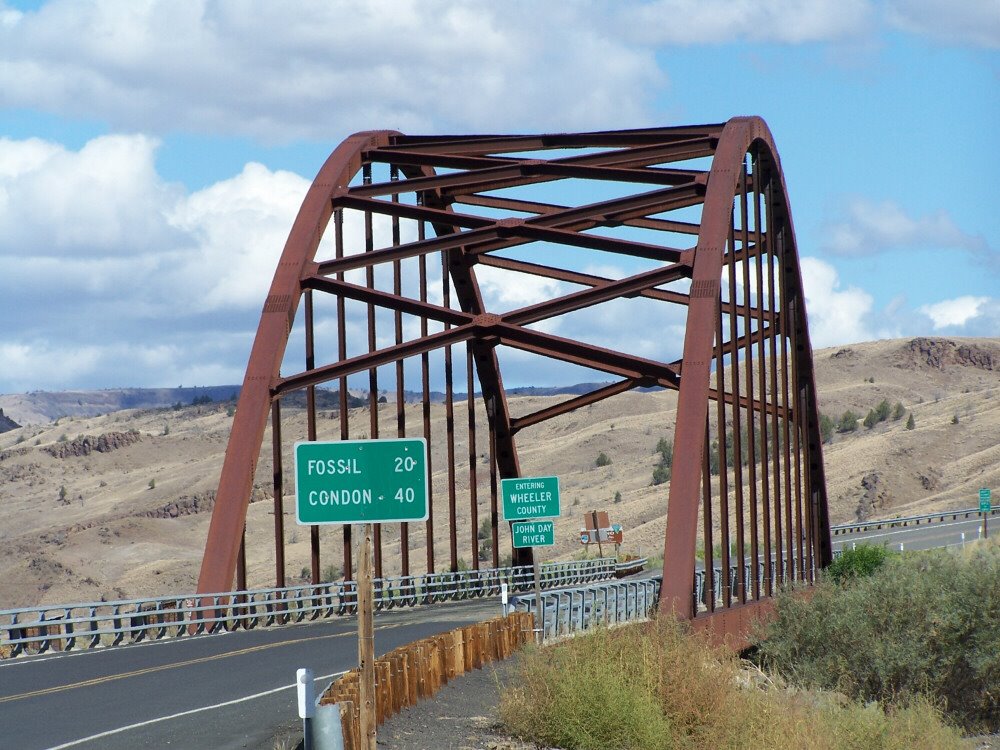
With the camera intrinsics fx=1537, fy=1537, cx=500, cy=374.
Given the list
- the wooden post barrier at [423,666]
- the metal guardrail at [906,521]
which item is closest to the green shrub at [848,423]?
the metal guardrail at [906,521]

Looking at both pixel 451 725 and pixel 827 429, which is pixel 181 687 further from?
pixel 827 429

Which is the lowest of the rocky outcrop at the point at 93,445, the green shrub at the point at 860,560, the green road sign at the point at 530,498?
the green shrub at the point at 860,560

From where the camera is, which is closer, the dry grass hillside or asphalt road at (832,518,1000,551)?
asphalt road at (832,518,1000,551)

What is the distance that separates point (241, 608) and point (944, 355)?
137 meters

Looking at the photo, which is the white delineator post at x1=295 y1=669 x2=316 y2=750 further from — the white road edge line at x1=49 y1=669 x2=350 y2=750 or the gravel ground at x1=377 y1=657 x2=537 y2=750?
the white road edge line at x1=49 y1=669 x2=350 y2=750

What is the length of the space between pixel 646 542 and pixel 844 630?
53476mm

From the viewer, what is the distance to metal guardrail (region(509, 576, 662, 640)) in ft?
75.2

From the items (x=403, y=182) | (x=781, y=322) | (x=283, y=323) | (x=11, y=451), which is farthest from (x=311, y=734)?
(x=11, y=451)

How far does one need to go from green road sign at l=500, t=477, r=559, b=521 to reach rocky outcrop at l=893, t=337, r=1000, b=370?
13956 centimetres

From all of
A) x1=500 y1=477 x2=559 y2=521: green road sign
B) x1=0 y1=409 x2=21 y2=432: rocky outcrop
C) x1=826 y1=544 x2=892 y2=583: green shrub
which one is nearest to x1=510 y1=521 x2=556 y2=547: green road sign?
x1=500 y1=477 x2=559 y2=521: green road sign

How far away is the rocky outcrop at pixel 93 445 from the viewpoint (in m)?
132

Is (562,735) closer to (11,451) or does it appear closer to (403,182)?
(403,182)

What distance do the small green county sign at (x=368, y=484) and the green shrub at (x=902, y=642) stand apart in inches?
691

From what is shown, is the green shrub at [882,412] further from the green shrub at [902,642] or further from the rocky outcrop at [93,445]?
the green shrub at [902,642]
